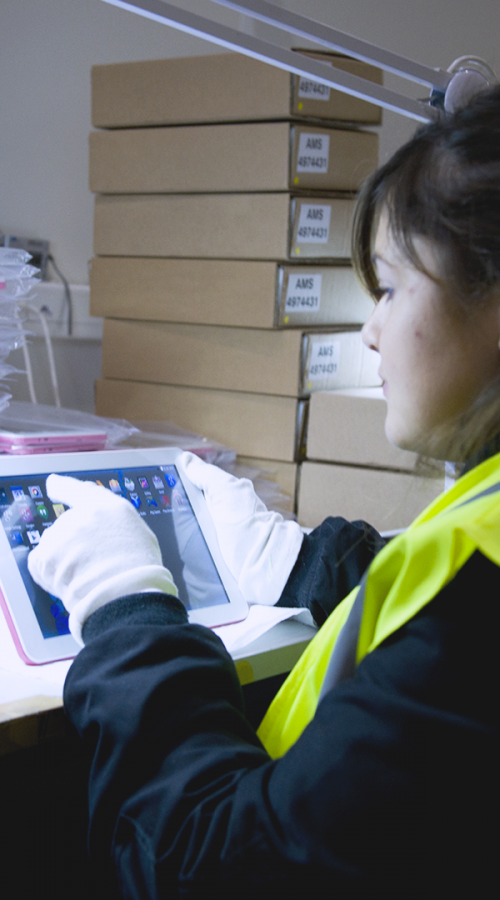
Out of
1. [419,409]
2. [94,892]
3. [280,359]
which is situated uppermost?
[419,409]

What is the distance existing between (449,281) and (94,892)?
0.65 meters

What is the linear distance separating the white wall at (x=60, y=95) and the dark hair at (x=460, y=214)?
136 centimetres

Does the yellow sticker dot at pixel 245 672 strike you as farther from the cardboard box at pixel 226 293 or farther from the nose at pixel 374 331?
the cardboard box at pixel 226 293

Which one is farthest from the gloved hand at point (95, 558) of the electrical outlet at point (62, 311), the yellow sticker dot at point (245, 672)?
the electrical outlet at point (62, 311)

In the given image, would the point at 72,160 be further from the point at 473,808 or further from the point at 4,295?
the point at 473,808

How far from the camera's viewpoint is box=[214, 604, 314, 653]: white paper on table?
772mm

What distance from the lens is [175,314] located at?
4.86ft

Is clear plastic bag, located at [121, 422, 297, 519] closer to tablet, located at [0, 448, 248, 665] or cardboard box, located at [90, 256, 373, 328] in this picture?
cardboard box, located at [90, 256, 373, 328]

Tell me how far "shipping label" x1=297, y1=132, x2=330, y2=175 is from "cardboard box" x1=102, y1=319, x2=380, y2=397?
290 mm

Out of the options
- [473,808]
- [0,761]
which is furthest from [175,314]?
[473,808]

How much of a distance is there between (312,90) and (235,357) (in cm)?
48

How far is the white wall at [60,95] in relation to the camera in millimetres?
1876

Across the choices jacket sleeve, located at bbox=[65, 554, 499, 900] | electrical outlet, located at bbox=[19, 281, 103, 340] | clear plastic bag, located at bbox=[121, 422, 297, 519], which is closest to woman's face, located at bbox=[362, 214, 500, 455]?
jacket sleeve, located at bbox=[65, 554, 499, 900]

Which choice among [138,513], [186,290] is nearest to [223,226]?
[186,290]
